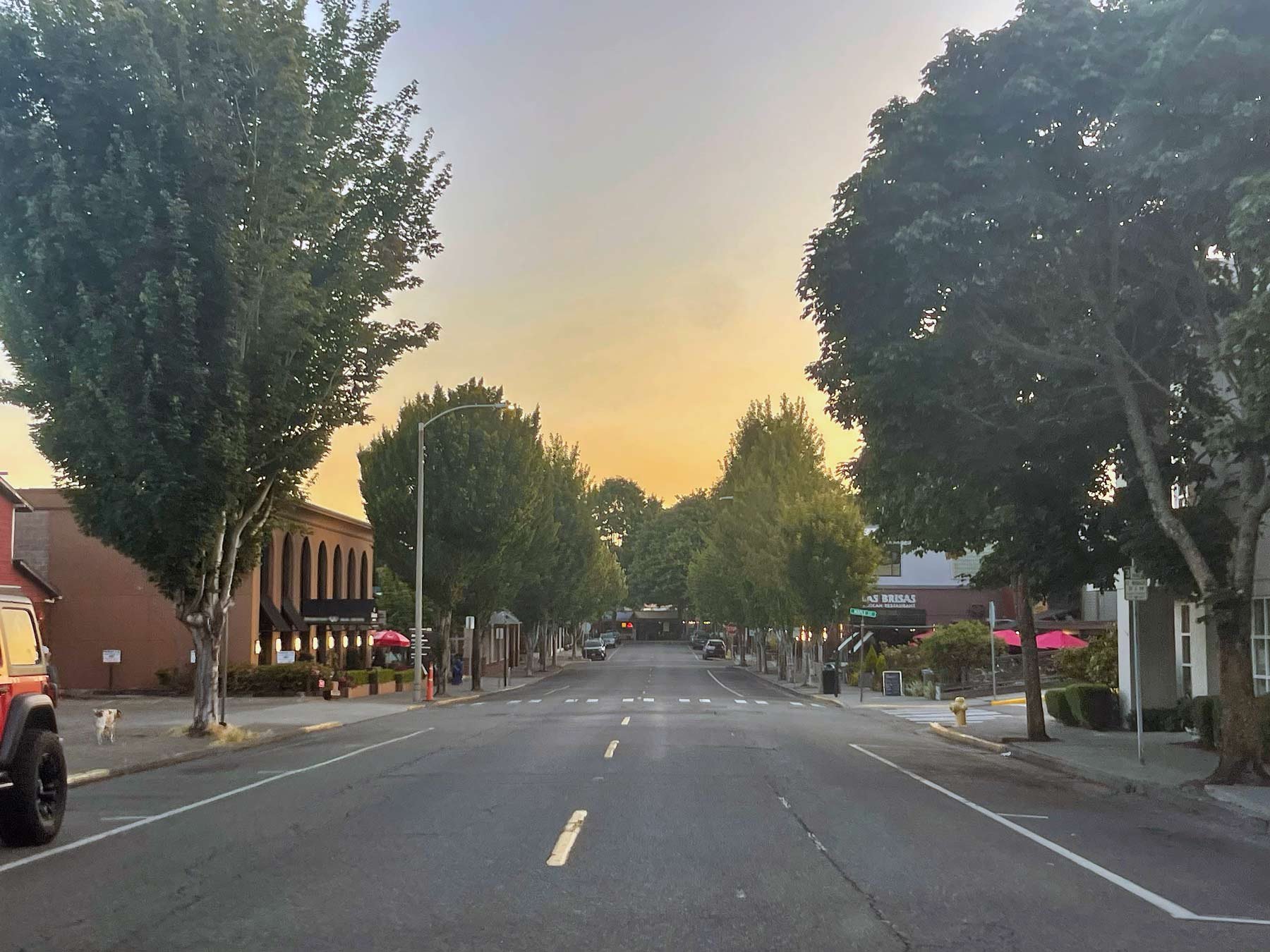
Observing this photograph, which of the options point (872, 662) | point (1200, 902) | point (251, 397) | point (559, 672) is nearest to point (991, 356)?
point (1200, 902)

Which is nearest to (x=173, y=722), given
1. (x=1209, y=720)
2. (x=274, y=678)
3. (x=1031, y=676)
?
(x=274, y=678)

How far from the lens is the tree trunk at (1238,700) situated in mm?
14945

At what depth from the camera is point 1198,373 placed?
17172mm

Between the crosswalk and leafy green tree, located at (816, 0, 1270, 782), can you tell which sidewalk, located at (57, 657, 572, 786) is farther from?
leafy green tree, located at (816, 0, 1270, 782)

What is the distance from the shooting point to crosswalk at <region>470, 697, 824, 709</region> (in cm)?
3631

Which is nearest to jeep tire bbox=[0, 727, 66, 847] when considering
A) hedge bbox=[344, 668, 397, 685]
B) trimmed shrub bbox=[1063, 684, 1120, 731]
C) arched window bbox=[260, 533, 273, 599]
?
trimmed shrub bbox=[1063, 684, 1120, 731]

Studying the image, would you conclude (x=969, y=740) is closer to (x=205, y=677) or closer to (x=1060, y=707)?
(x=1060, y=707)

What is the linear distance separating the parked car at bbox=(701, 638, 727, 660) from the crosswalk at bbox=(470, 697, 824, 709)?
5514 cm

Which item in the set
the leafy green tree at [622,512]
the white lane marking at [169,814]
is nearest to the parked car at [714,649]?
the leafy green tree at [622,512]

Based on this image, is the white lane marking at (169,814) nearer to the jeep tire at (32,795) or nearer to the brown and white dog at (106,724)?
the jeep tire at (32,795)

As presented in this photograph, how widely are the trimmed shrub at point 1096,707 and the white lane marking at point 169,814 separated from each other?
14.7 meters

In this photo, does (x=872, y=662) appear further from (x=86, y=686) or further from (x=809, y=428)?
(x=86, y=686)

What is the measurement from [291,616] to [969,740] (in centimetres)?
2756

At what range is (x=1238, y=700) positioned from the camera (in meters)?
15.1
